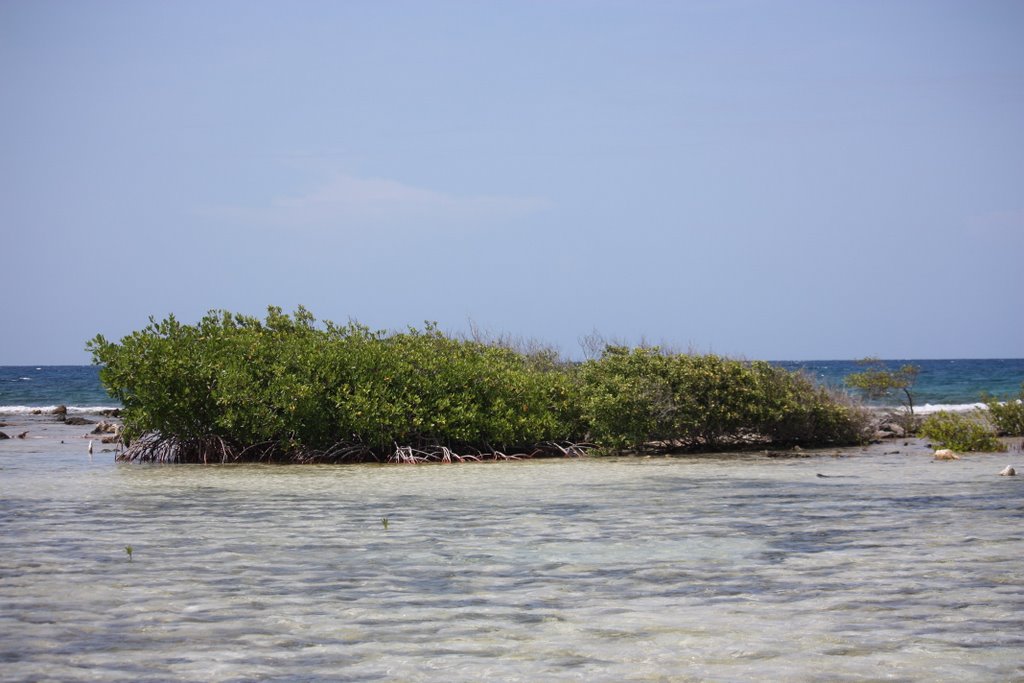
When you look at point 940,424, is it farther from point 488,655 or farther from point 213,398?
point 488,655

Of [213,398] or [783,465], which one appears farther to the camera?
[213,398]

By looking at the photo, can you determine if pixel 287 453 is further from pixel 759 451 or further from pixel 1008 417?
pixel 1008 417

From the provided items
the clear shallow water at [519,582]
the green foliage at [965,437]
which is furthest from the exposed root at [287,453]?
the green foliage at [965,437]

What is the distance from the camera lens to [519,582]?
27.2 ft

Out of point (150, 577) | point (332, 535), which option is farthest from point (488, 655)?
point (332, 535)

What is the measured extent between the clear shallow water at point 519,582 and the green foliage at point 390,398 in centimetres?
435

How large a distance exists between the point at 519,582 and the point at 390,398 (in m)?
11.4

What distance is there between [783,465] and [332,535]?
1003 centimetres

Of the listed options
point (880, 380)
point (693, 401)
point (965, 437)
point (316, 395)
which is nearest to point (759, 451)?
point (693, 401)

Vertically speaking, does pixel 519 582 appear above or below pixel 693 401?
below

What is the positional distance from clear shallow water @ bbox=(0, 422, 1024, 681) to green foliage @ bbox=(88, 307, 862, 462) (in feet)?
14.3

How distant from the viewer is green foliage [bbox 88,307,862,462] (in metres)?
19.3

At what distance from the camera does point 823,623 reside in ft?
22.5

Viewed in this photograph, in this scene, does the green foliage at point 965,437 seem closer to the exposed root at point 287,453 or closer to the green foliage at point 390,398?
the green foliage at point 390,398
